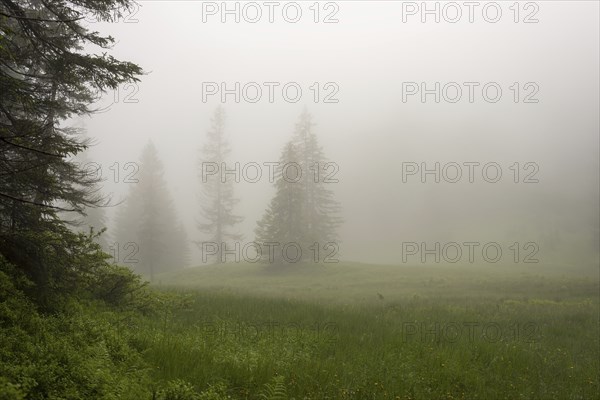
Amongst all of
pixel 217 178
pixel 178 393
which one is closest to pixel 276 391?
pixel 178 393

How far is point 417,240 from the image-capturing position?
6756 centimetres

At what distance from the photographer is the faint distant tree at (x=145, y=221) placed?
40.8 metres

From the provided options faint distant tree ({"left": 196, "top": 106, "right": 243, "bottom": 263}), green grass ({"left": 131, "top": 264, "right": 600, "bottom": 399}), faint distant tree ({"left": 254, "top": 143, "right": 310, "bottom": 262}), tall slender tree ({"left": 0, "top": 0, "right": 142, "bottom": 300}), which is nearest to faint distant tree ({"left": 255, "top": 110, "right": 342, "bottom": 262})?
faint distant tree ({"left": 254, "top": 143, "right": 310, "bottom": 262})

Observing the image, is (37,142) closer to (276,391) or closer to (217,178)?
(276,391)

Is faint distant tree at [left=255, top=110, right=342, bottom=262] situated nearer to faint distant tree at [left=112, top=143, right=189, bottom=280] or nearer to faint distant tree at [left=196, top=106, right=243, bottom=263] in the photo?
faint distant tree at [left=196, top=106, right=243, bottom=263]

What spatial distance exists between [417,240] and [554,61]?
15000 centimetres

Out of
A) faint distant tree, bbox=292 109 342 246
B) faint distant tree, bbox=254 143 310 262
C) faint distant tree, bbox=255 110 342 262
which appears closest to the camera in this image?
faint distant tree, bbox=254 143 310 262

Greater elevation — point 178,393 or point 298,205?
point 298,205

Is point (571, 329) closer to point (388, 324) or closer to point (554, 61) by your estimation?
point (388, 324)

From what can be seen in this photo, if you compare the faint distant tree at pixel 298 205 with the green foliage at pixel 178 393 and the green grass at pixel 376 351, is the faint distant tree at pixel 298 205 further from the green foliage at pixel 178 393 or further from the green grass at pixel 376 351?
the green foliage at pixel 178 393

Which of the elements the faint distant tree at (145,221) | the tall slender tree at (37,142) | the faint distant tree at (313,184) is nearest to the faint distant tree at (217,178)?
the faint distant tree at (145,221)

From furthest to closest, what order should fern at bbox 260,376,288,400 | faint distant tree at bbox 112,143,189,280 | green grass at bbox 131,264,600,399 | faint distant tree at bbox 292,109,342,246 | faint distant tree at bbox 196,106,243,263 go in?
faint distant tree at bbox 196,106,243,263 → faint distant tree at bbox 112,143,189,280 → faint distant tree at bbox 292,109,342,246 → green grass at bbox 131,264,600,399 → fern at bbox 260,376,288,400

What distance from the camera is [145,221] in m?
39.0

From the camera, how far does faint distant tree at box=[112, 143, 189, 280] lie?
134ft
